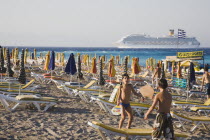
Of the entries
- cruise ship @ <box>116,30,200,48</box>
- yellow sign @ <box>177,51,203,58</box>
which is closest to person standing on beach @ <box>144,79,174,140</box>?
yellow sign @ <box>177,51,203,58</box>

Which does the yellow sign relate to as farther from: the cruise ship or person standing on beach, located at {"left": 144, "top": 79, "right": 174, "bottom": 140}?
the cruise ship

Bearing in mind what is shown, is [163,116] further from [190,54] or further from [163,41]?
[163,41]

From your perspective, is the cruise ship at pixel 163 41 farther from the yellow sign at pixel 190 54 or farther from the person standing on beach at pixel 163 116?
the person standing on beach at pixel 163 116

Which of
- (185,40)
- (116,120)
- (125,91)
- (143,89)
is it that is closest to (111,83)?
(116,120)

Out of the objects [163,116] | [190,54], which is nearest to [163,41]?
[190,54]

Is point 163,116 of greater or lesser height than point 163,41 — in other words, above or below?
below

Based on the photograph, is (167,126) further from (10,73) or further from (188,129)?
(10,73)

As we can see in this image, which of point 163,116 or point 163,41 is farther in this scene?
point 163,41

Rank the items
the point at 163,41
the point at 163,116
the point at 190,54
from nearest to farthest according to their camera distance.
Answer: the point at 163,116, the point at 190,54, the point at 163,41

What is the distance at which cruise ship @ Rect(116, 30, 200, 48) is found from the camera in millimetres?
111000

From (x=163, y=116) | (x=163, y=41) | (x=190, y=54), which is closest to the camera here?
(x=163, y=116)

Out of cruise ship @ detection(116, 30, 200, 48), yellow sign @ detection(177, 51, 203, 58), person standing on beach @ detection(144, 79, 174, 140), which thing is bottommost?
person standing on beach @ detection(144, 79, 174, 140)

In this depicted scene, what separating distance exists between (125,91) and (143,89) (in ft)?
3.35

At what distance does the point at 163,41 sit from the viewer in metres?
111
